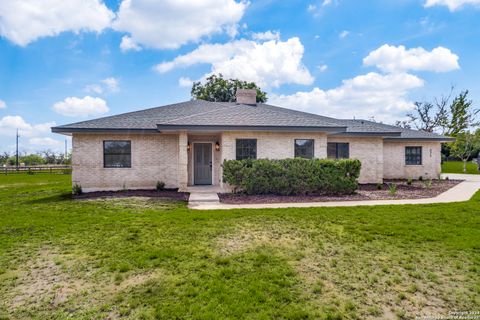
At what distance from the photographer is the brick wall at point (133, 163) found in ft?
40.1

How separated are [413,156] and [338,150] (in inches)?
257

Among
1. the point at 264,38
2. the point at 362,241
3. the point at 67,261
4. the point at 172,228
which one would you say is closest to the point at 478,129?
the point at 264,38

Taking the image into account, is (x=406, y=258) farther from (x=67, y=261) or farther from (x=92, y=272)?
(x=67, y=261)

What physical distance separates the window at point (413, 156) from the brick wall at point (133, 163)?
15060mm

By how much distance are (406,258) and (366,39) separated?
15657mm

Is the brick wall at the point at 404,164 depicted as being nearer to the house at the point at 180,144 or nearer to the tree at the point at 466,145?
the house at the point at 180,144

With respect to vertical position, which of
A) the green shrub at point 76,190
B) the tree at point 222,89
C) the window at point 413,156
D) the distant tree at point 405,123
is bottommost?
the green shrub at point 76,190

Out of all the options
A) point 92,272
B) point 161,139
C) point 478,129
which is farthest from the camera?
point 478,129

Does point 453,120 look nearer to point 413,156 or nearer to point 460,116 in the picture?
point 460,116

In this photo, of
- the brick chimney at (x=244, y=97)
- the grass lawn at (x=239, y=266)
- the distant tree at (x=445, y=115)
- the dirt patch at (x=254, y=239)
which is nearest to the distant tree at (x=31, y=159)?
the brick chimney at (x=244, y=97)

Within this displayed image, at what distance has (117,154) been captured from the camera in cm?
1249

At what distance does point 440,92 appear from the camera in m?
36.5

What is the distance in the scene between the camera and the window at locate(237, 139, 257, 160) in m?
12.0

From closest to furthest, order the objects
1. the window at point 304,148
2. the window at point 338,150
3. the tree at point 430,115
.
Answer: the window at point 304,148 → the window at point 338,150 → the tree at point 430,115
